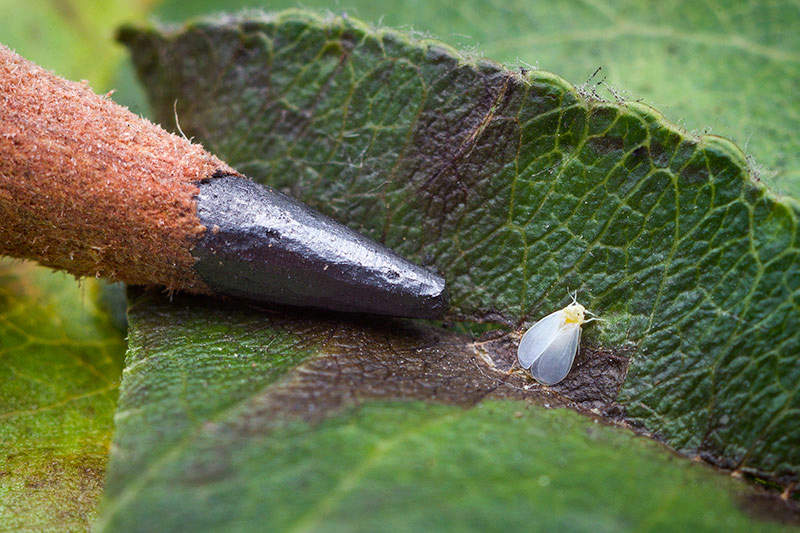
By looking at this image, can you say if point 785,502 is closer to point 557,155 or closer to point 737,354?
point 737,354

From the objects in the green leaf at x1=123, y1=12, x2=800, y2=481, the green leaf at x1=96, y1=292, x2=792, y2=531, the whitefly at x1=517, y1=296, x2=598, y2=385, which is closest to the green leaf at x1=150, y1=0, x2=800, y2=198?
the green leaf at x1=123, y1=12, x2=800, y2=481

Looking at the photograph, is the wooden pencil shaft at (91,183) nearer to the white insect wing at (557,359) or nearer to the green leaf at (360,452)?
the green leaf at (360,452)

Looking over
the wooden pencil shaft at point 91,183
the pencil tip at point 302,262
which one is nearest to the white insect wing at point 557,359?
the pencil tip at point 302,262

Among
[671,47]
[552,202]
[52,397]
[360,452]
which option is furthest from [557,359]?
[671,47]

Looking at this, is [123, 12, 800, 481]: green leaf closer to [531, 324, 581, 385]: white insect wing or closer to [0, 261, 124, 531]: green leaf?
[531, 324, 581, 385]: white insect wing

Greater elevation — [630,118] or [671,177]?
[630,118]

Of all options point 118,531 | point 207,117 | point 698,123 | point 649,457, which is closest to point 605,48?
point 698,123
